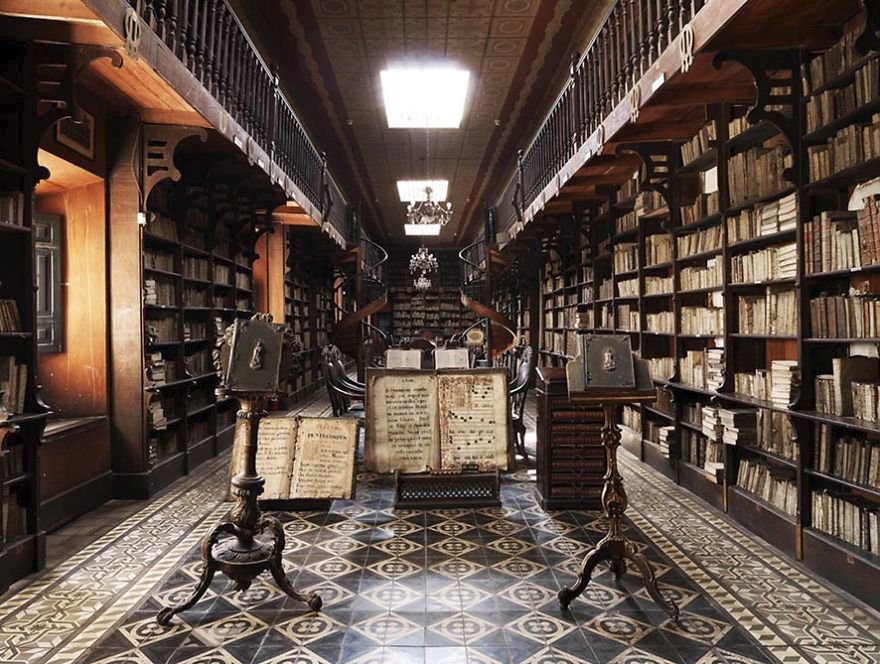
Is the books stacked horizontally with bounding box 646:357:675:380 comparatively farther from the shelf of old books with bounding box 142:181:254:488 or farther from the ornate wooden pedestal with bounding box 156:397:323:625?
the shelf of old books with bounding box 142:181:254:488

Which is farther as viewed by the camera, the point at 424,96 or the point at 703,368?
the point at 424,96

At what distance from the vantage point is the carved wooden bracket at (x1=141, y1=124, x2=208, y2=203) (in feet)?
Result: 15.6

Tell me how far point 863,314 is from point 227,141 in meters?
4.80

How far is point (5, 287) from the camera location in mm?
3430

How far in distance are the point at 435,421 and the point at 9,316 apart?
2764 mm

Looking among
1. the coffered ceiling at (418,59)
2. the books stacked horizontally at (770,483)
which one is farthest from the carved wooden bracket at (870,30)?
the coffered ceiling at (418,59)

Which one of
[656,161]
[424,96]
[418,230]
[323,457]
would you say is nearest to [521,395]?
[323,457]

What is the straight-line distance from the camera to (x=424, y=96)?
9.05 meters

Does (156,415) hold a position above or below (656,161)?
below

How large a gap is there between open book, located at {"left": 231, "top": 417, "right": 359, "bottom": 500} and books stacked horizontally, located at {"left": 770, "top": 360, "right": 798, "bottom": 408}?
281 cm

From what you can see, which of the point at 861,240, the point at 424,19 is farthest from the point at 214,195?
the point at 861,240

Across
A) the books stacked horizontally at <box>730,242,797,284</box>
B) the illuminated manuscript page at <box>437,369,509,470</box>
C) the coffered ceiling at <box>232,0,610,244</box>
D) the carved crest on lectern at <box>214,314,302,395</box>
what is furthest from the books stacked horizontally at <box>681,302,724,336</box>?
the coffered ceiling at <box>232,0,610,244</box>

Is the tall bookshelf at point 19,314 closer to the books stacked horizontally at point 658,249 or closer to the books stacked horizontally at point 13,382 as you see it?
the books stacked horizontally at point 13,382

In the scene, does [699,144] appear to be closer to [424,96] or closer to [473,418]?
[473,418]
